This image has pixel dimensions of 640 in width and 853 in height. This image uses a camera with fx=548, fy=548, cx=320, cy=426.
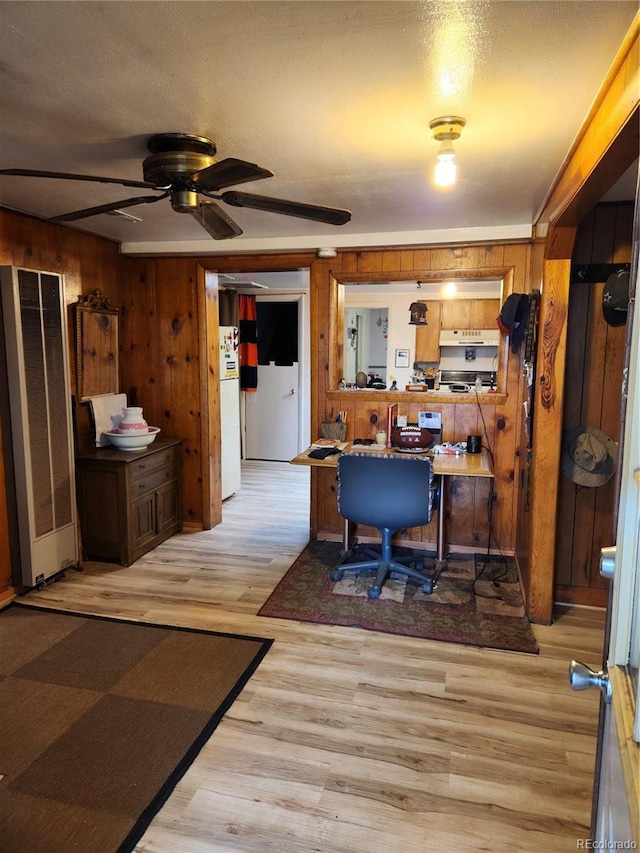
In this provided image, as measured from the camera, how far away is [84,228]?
3777mm

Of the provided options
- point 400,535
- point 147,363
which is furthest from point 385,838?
point 147,363

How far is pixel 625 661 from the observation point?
0.94 meters

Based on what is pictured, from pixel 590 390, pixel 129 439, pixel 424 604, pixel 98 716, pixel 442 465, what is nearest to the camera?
pixel 98 716

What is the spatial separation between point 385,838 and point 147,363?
3.69 meters

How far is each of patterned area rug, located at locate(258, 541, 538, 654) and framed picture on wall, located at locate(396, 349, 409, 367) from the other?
375cm

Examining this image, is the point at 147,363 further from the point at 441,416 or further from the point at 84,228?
the point at 441,416

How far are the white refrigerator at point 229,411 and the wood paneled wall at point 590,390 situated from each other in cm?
318

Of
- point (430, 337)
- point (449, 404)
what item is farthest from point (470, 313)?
point (449, 404)

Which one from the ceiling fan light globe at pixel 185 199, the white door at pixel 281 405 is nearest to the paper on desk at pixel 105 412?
the ceiling fan light globe at pixel 185 199

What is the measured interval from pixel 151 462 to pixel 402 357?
162 inches

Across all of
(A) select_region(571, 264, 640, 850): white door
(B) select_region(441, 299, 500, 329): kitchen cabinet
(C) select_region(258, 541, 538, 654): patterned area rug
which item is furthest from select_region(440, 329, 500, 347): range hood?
(A) select_region(571, 264, 640, 850): white door

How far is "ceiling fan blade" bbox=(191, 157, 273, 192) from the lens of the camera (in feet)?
5.68

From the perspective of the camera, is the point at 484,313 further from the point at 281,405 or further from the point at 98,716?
the point at 98,716

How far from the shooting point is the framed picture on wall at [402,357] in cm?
717
